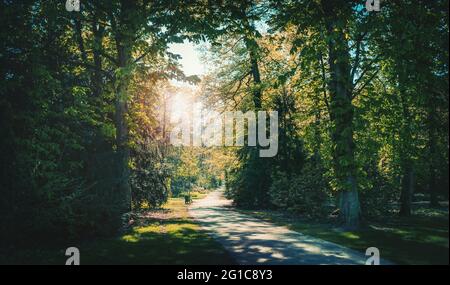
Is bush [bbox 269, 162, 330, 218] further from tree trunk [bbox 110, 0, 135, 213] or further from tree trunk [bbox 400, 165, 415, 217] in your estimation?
tree trunk [bbox 110, 0, 135, 213]

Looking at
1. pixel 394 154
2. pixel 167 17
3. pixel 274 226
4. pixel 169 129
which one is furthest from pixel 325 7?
pixel 169 129

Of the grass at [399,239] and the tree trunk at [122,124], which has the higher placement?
the tree trunk at [122,124]

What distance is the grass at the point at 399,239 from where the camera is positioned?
6.99m

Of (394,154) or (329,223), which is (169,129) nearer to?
(329,223)

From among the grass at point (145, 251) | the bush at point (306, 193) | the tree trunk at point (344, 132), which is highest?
the tree trunk at point (344, 132)

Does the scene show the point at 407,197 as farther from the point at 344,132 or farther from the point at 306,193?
the point at 344,132

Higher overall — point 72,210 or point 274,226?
point 72,210

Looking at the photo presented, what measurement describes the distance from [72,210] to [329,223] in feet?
36.1

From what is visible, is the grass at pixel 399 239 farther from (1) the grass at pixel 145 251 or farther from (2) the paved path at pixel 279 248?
(1) the grass at pixel 145 251

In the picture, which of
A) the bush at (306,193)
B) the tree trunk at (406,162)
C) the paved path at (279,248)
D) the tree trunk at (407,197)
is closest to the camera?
the paved path at (279,248)

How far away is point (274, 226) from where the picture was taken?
16578 millimetres

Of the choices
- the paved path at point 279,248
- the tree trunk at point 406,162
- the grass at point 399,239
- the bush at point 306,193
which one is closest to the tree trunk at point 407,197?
the tree trunk at point 406,162

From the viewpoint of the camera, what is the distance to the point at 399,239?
11875 millimetres

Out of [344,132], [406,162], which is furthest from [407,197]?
[344,132]
